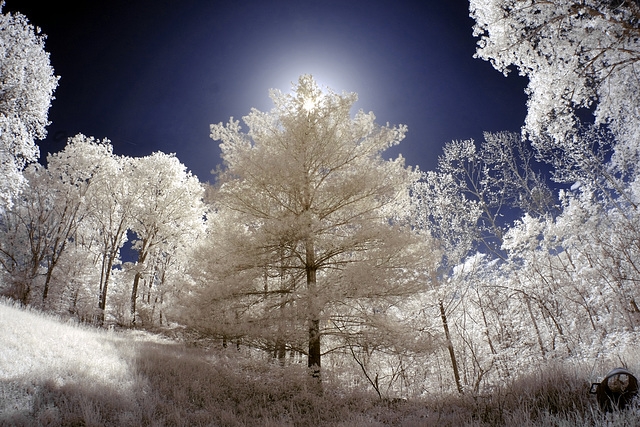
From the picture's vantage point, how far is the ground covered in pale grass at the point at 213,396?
144 inches

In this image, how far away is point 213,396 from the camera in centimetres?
546

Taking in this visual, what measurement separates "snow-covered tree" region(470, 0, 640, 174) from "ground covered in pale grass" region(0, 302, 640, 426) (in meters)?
7.34

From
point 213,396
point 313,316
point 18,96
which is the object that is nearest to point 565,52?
point 313,316

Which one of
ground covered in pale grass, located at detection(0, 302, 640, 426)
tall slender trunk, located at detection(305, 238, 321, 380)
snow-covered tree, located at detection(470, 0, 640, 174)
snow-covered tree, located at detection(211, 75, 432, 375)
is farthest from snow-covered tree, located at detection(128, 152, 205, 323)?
snow-covered tree, located at detection(470, 0, 640, 174)

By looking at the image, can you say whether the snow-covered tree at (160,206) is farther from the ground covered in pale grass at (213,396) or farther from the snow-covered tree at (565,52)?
the snow-covered tree at (565,52)

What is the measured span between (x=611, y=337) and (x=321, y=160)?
35.8ft

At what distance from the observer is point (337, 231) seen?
7145 millimetres

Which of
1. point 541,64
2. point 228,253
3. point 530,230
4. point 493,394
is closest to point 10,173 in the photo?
point 228,253

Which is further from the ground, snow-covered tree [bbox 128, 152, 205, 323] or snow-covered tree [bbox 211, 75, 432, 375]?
snow-covered tree [bbox 128, 152, 205, 323]

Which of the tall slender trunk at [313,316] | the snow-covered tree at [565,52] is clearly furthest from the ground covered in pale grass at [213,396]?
the snow-covered tree at [565,52]

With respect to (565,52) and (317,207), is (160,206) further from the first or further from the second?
(565,52)

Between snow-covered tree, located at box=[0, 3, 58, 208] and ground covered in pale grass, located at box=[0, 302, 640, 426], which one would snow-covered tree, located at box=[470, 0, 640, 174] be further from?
snow-covered tree, located at box=[0, 3, 58, 208]

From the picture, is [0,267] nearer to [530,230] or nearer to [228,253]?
[228,253]

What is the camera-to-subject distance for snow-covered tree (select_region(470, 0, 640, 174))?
6.69 meters
